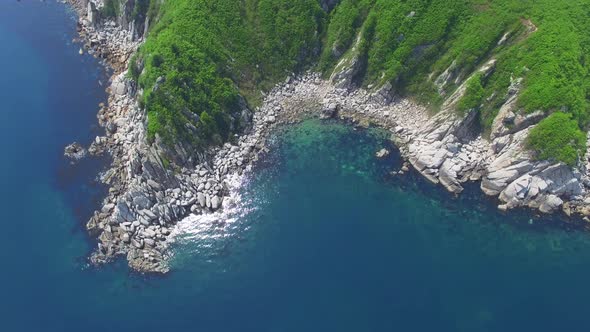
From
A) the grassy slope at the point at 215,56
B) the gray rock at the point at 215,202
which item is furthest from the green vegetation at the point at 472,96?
Result: the gray rock at the point at 215,202

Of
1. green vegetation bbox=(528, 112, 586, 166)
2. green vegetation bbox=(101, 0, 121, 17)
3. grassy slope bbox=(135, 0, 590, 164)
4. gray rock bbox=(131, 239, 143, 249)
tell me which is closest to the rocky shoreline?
gray rock bbox=(131, 239, 143, 249)

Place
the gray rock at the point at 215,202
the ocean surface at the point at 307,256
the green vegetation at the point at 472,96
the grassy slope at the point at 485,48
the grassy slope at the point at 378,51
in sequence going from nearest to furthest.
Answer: the ocean surface at the point at 307,256 < the gray rock at the point at 215,202 < the grassy slope at the point at 485,48 < the grassy slope at the point at 378,51 < the green vegetation at the point at 472,96

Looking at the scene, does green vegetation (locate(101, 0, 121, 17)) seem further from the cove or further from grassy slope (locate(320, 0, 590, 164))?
the cove

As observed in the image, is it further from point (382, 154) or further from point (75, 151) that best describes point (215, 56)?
point (382, 154)

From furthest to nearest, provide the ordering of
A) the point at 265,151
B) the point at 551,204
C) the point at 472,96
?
the point at 265,151 → the point at 472,96 → the point at 551,204

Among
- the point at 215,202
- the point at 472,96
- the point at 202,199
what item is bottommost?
the point at 472,96

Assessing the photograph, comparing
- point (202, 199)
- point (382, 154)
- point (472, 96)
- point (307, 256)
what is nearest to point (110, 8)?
point (202, 199)

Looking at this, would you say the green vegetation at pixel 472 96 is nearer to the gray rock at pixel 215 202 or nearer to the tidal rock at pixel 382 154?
the tidal rock at pixel 382 154
